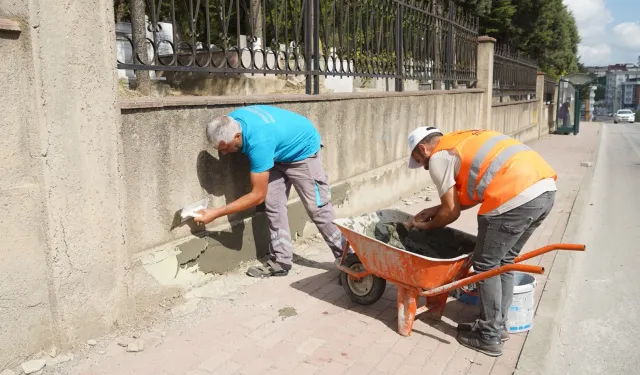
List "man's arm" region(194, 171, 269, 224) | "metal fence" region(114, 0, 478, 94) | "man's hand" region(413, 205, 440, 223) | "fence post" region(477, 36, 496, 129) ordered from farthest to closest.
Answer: "fence post" region(477, 36, 496, 129)
"metal fence" region(114, 0, 478, 94)
"man's arm" region(194, 171, 269, 224)
"man's hand" region(413, 205, 440, 223)

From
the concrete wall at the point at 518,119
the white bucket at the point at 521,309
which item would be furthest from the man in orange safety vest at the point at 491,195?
the concrete wall at the point at 518,119

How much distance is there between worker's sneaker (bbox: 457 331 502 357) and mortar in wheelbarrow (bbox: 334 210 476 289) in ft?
1.32

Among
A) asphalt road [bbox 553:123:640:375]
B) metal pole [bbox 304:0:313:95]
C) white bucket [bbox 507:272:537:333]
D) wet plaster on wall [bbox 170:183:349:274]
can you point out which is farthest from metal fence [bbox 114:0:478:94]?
asphalt road [bbox 553:123:640:375]

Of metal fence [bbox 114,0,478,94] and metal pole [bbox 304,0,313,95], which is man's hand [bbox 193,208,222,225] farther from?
metal pole [bbox 304,0,313,95]

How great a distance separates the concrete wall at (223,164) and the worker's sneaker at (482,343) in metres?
2.09

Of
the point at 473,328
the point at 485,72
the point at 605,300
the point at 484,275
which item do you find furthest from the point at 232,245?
the point at 485,72

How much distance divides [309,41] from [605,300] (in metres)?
3.83

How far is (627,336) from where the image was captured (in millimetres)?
4172

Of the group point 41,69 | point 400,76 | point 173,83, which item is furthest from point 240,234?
point 173,83

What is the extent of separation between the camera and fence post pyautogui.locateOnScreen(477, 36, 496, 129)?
12195 mm

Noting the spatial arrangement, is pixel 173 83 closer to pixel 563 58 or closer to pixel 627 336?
pixel 627 336

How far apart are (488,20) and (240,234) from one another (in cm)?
2716

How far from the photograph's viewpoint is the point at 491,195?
333 cm

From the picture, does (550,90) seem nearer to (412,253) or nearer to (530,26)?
(530,26)
